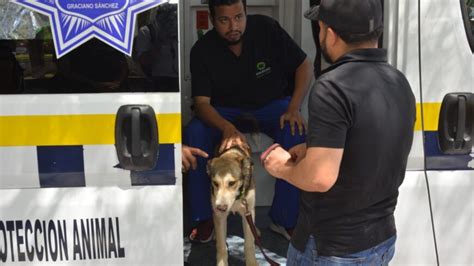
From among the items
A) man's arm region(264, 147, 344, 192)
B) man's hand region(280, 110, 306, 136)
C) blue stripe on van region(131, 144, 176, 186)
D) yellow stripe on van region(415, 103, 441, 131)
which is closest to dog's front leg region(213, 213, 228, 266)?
man's hand region(280, 110, 306, 136)

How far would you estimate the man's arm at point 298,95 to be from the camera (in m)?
3.29

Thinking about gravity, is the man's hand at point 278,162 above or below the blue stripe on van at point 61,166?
above

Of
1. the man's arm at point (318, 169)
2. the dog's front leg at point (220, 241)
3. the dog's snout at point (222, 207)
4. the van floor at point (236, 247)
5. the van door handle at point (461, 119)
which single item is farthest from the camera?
the van floor at point (236, 247)

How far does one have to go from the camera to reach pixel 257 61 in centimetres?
354

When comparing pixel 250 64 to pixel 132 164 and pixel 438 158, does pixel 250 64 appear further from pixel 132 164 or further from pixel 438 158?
pixel 132 164

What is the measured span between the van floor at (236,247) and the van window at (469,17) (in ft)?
4.52

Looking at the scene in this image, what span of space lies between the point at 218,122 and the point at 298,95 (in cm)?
54

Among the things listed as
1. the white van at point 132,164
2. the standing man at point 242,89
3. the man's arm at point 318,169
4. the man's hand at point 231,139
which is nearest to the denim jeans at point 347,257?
the man's arm at point 318,169

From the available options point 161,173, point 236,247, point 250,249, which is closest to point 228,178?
point 250,249

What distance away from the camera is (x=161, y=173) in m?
2.13

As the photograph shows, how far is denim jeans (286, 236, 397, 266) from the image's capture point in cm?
170

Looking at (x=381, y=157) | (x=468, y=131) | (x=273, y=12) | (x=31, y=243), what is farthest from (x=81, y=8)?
(x=273, y=12)

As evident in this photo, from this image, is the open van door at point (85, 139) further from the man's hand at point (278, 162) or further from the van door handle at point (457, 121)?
the van door handle at point (457, 121)

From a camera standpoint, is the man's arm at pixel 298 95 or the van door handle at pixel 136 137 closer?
the van door handle at pixel 136 137
